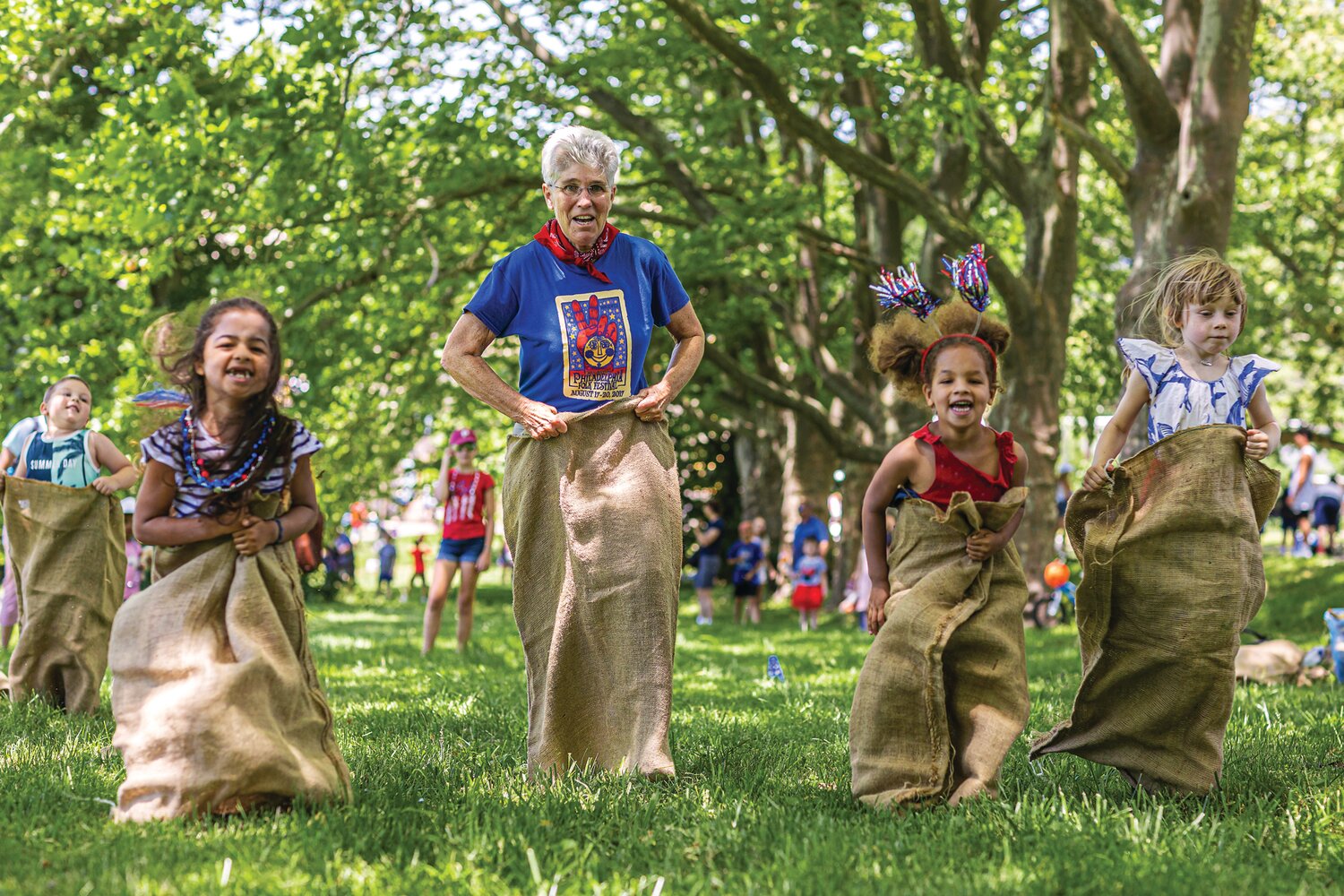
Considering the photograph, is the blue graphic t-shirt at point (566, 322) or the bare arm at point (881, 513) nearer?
the bare arm at point (881, 513)

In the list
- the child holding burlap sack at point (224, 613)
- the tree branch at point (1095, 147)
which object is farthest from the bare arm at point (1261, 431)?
the tree branch at point (1095, 147)

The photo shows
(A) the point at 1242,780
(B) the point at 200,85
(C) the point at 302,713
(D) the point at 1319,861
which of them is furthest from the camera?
(B) the point at 200,85

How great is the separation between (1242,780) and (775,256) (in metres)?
12.0

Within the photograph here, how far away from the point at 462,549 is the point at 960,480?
7.13 meters

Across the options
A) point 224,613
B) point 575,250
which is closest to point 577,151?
point 575,250

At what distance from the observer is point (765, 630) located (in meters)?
17.3

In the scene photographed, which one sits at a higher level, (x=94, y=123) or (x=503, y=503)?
(x=94, y=123)

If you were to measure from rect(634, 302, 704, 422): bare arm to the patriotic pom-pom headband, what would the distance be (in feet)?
2.55

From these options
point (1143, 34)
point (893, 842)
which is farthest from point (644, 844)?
point (1143, 34)

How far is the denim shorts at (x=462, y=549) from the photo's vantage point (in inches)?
448

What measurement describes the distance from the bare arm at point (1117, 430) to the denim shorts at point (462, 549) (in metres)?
7.06

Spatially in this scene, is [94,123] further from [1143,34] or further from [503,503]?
[503,503]

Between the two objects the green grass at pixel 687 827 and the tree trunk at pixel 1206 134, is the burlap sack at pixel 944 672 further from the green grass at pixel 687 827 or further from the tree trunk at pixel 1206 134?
the tree trunk at pixel 1206 134

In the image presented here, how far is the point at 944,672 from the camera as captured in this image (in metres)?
4.74
